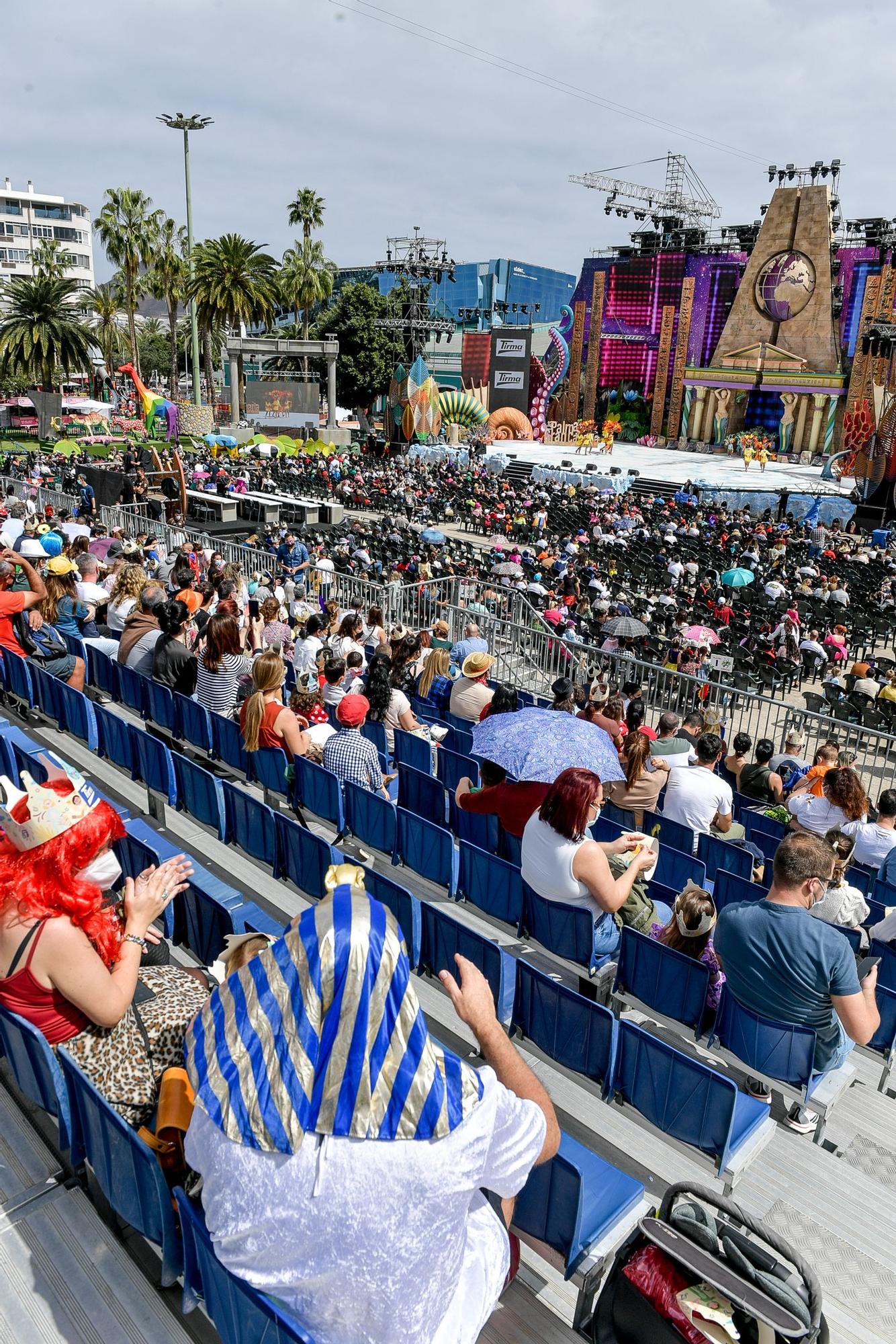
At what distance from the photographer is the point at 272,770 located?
586cm

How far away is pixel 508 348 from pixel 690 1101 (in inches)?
2021

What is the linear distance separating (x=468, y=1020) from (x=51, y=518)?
660 inches

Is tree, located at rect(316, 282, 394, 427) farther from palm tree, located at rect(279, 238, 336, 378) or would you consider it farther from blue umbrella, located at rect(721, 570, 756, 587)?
blue umbrella, located at rect(721, 570, 756, 587)

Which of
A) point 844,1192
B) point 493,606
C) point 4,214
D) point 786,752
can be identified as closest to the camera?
point 844,1192

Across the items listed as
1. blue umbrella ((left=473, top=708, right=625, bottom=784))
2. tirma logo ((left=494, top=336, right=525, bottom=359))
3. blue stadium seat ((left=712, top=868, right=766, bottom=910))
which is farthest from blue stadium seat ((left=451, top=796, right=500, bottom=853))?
tirma logo ((left=494, top=336, right=525, bottom=359))

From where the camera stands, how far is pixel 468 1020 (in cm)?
203

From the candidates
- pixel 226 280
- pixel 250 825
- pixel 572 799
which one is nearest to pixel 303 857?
pixel 250 825

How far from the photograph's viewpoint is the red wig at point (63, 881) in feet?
7.93

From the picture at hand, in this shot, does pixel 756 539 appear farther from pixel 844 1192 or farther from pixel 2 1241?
pixel 2 1241

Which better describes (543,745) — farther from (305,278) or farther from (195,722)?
(305,278)

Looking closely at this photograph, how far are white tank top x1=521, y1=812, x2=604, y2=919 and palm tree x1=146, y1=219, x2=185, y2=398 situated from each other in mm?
51167

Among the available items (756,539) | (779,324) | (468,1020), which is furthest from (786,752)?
(779,324)

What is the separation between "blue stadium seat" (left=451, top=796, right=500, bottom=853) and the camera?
5312mm

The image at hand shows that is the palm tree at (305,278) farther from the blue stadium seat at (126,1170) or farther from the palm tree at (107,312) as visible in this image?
the blue stadium seat at (126,1170)
